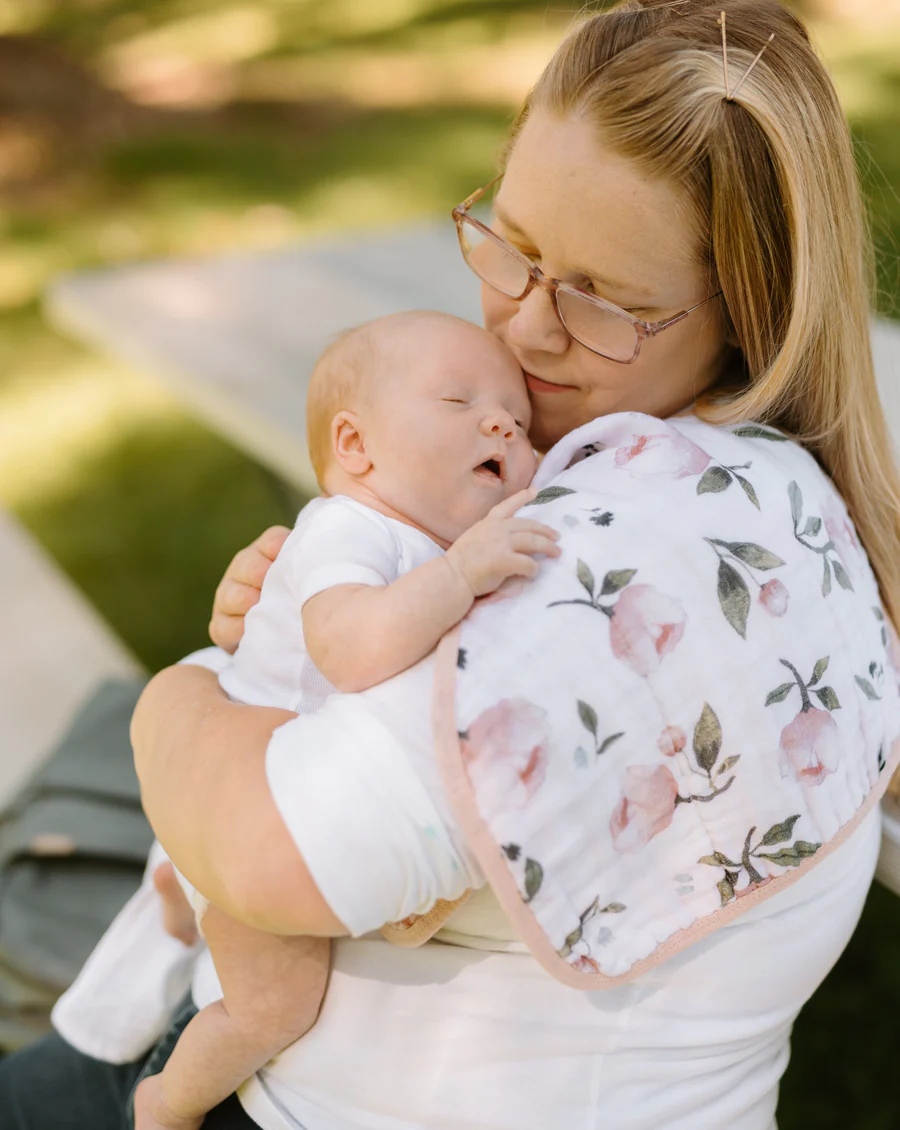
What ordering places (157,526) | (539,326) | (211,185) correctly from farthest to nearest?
(211,185) → (157,526) → (539,326)

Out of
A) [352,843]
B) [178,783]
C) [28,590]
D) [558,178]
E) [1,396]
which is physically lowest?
[1,396]

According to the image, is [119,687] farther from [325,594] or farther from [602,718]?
[602,718]

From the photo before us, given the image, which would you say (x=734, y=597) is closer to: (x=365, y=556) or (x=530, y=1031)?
(x=365, y=556)

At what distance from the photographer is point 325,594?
1.20 m

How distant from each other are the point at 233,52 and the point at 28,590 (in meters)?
6.31

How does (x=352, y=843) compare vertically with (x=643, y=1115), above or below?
above

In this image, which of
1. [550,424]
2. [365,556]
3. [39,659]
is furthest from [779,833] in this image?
[39,659]

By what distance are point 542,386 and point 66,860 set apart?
48.9 inches

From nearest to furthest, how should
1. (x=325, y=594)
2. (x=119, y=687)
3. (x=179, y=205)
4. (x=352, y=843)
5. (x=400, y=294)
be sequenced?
(x=352, y=843) → (x=325, y=594) → (x=119, y=687) → (x=400, y=294) → (x=179, y=205)

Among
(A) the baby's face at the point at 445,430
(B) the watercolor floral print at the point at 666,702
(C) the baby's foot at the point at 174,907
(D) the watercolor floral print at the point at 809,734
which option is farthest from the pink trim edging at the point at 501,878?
(C) the baby's foot at the point at 174,907

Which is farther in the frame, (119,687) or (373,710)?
(119,687)

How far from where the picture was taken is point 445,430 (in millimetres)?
1394

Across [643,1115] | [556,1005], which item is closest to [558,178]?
[556,1005]

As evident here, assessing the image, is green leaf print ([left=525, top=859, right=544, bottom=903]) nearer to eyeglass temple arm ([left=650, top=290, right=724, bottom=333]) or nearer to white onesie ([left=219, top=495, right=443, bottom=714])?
white onesie ([left=219, top=495, right=443, bottom=714])
